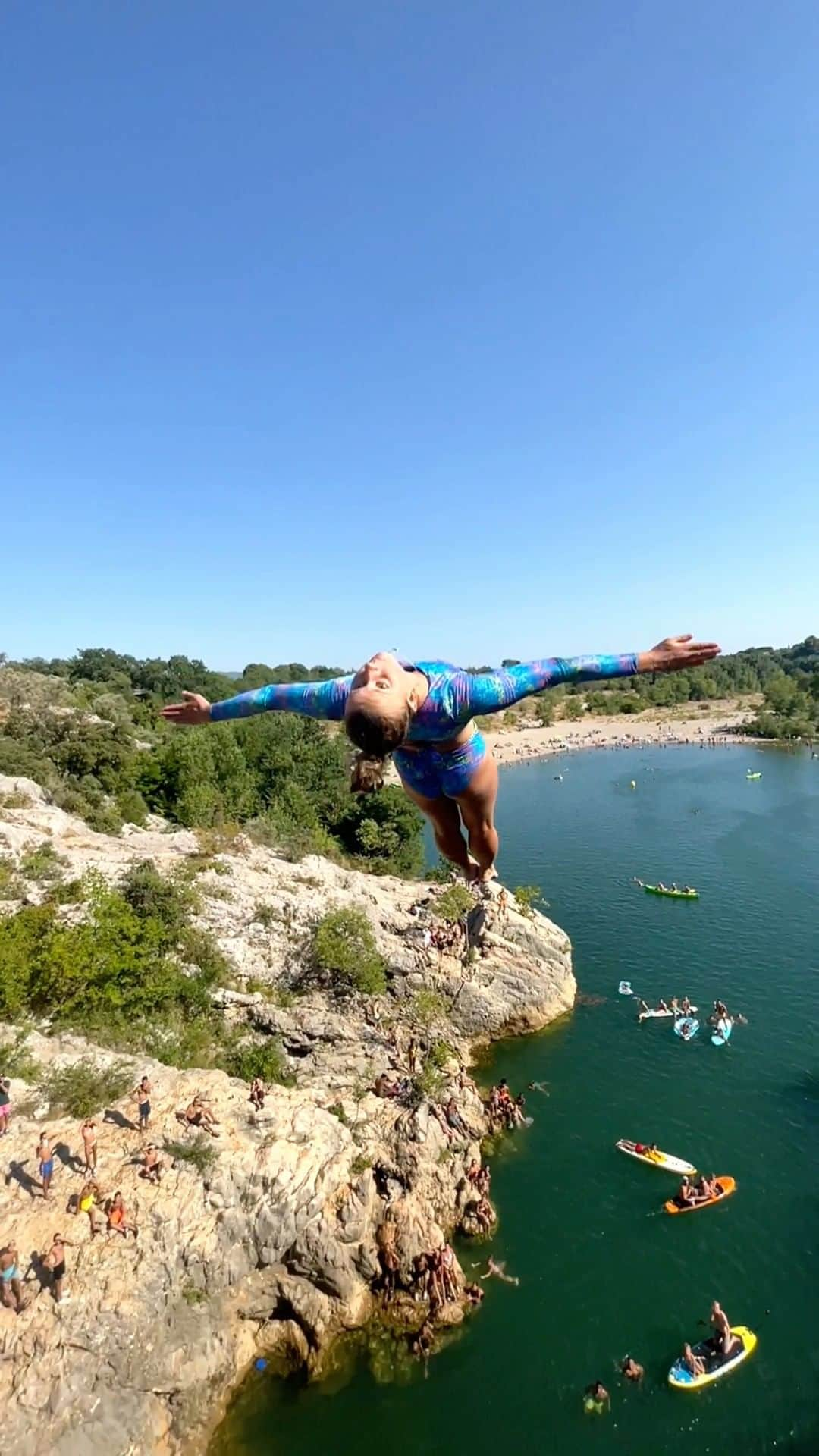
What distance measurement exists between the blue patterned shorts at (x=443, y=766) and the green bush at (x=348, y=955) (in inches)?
759

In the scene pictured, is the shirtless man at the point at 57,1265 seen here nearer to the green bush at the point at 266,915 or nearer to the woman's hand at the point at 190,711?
the woman's hand at the point at 190,711

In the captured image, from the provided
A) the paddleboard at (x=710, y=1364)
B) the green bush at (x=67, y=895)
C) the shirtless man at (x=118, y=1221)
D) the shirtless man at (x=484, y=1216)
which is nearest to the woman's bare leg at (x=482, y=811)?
the shirtless man at (x=118, y=1221)

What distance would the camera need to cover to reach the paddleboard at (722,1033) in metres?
24.6

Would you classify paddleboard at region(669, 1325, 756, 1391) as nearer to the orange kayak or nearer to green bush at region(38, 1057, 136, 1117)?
the orange kayak

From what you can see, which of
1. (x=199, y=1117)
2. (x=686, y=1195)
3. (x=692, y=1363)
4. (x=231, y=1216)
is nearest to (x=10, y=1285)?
(x=231, y=1216)

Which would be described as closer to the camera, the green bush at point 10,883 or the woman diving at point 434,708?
the woman diving at point 434,708

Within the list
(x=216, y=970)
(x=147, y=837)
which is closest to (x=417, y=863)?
(x=147, y=837)

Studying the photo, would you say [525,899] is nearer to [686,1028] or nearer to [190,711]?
[686,1028]

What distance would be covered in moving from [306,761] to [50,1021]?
92.9ft

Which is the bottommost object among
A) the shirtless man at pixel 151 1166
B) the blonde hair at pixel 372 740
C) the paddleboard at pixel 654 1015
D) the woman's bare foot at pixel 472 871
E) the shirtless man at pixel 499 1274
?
the shirtless man at pixel 499 1274

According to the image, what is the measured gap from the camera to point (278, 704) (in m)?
4.38

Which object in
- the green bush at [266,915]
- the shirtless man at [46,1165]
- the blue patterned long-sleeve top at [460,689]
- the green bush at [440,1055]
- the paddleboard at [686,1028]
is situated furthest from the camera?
the paddleboard at [686,1028]

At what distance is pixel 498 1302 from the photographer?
15.5m

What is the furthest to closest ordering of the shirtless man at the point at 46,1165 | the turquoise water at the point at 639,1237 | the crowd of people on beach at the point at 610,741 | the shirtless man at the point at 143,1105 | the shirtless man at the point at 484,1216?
the crowd of people on beach at the point at 610,741 → the shirtless man at the point at 484,1216 → the shirtless man at the point at 143,1105 → the turquoise water at the point at 639,1237 → the shirtless man at the point at 46,1165
